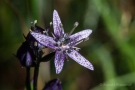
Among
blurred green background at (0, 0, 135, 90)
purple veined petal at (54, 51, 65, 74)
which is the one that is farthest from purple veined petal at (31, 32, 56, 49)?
blurred green background at (0, 0, 135, 90)

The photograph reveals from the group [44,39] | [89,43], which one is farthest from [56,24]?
[89,43]

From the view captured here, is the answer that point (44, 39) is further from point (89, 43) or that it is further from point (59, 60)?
point (89, 43)

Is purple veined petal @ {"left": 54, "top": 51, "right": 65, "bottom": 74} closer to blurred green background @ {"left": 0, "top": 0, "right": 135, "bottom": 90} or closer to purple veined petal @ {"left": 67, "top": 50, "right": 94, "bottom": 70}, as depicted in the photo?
purple veined petal @ {"left": 67, "top": 50, "right": 94, "bottom": 70}

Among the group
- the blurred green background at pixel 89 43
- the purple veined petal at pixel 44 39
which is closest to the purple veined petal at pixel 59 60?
the purple veined petal at pixel 44 39

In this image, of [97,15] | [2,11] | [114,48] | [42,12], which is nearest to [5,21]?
[2,11]

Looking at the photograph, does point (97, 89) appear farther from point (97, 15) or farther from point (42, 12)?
point (42, 12)
